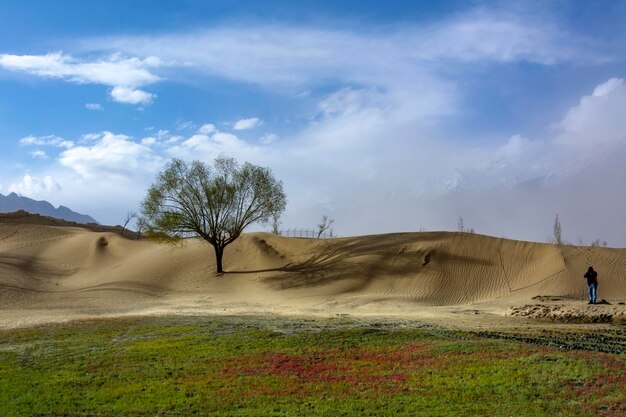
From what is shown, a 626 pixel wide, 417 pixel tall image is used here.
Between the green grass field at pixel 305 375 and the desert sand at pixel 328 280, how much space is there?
8.69 metres

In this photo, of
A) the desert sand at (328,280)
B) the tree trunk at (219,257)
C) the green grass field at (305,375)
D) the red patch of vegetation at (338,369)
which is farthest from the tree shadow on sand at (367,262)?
the red patch of vegetation at (338,369)

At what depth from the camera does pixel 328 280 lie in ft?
132

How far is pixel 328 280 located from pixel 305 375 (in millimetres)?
25713

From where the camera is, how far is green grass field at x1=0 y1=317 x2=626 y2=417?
11930 mm

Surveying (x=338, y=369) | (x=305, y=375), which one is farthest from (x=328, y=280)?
(x=305, y=375)

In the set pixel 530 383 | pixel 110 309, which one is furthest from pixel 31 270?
pixel 530 383

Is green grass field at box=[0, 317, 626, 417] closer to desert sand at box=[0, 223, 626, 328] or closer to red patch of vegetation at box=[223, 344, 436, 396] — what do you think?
red patch of vegetation at box=[223, 344, 436, 396]

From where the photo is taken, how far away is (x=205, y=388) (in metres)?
13.5

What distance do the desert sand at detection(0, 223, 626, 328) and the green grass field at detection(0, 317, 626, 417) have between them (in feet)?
28.5

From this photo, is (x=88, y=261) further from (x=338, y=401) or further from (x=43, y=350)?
(x=338, y=401)

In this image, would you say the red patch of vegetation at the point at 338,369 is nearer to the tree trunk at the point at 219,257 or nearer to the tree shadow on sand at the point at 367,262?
the tree shadow on sand at the point at 367,262

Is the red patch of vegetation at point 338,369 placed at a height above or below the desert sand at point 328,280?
below

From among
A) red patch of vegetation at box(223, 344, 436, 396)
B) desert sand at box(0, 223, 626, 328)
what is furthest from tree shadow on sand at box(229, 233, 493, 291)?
red patch of vegetation at box(223, 344, 436, 396)

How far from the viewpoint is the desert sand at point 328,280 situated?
31.0 metres
